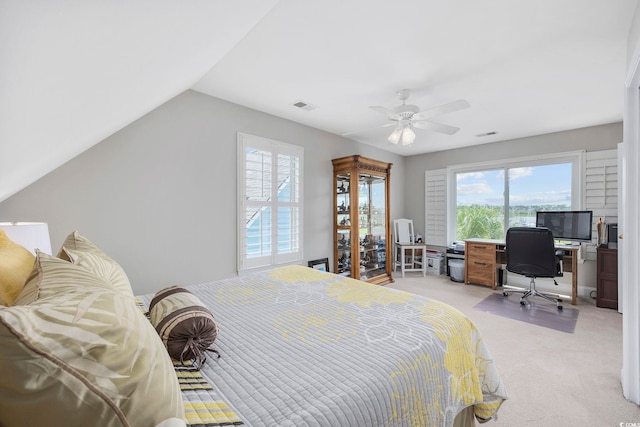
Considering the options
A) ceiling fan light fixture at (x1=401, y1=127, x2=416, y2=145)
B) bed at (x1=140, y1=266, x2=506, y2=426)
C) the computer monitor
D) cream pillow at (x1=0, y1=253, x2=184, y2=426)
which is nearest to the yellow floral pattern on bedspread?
bed at (x1=140, y1=266, x2=506, y2=426)

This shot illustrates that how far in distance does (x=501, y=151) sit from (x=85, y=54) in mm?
5848

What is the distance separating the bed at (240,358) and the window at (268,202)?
142cm

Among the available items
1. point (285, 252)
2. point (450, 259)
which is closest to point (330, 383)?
point (285, 252)

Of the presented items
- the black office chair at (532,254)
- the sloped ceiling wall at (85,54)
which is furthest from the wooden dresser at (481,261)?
the sloped ceiling wall at (85,54)

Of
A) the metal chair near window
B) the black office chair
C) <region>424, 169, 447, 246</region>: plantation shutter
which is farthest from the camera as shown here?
<region>424, 169, 447, 246</region>: plantation shutter

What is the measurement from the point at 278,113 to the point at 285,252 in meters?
1.86

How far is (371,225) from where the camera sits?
4.86 meters

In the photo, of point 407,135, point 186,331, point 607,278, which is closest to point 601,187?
point 607,278

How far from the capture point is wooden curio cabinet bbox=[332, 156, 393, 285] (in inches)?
174

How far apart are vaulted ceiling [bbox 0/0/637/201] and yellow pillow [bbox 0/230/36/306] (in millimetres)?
335

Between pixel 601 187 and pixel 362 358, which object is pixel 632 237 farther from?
pixel 601 187

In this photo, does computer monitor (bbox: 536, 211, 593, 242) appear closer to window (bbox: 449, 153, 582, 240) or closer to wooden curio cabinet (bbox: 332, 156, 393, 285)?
window (bbox: 449, 153, 582, 240)

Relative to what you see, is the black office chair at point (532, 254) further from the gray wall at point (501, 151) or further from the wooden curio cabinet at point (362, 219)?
the wooden curio cabinet at point (362, 219)

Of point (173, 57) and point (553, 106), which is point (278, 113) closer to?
point (173, 57)
